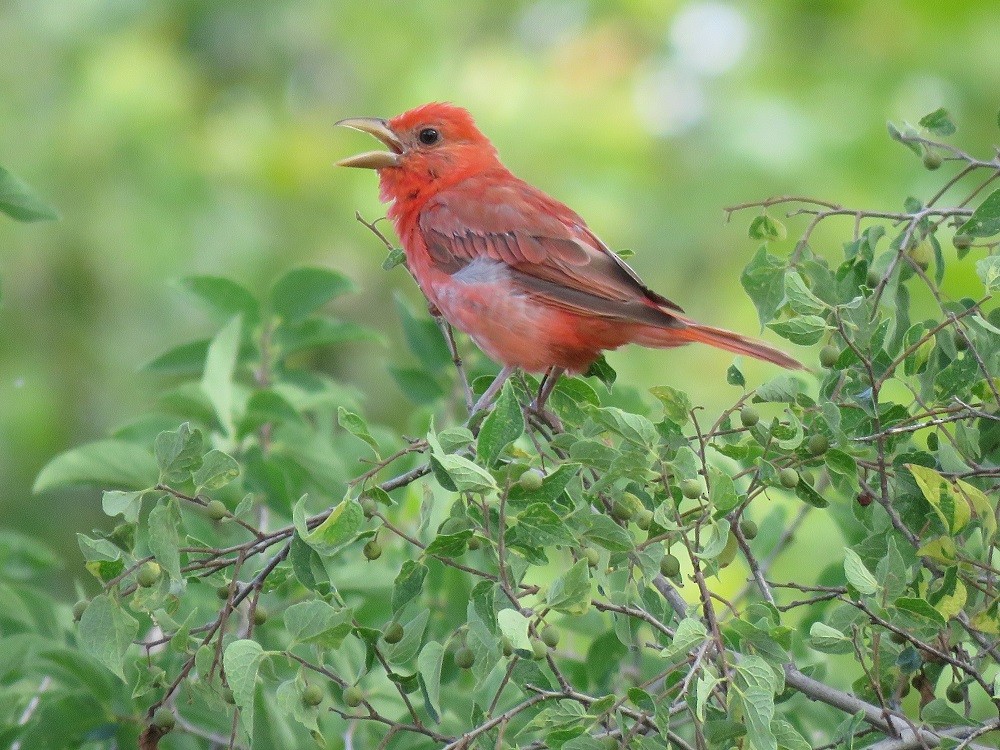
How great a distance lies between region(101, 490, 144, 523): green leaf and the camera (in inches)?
75.0

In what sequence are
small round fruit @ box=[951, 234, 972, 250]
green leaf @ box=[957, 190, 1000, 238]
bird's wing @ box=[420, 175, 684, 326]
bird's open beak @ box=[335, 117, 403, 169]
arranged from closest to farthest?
green leaf @ box=[957, 190, 1000, 238] → small round fruit @ box=[951, 234, 972, 250] → bird's wing @ box=[420, 175, 684, 326] → bird's open beak @ box=[335, 117, 403, 169]

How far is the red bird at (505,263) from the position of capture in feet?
10.3

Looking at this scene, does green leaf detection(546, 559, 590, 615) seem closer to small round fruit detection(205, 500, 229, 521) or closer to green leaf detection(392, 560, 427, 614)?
green leaf detection(392, 560, 427, 614)

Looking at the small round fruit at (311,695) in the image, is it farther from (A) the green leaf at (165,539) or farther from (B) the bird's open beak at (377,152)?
(B) the bird's open beak at (377,152)

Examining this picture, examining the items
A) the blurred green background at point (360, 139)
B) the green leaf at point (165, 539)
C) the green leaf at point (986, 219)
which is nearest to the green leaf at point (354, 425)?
the green leaf at point (165, 539)

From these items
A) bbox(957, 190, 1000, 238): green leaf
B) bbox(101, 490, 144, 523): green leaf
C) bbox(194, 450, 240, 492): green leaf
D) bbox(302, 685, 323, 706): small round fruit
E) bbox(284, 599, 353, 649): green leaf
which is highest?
bbox(957, 190, 1000, 238): green leaf

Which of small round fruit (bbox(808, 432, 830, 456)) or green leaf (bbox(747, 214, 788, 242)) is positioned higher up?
green leaf (bbox(747, 214, 788, 242))

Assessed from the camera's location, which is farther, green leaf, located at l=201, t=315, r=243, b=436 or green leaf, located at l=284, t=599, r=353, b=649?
green leaf, located at l=201, t=315, r=243, b=436

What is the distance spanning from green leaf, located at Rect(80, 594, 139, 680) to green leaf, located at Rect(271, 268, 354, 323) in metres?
1.27

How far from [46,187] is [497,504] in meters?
5.92

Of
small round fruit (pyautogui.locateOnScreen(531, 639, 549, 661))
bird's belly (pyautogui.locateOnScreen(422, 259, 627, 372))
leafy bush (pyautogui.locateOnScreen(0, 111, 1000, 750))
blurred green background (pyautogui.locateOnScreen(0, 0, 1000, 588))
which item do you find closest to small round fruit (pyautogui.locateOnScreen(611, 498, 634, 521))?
leafy bush (pyautogui.locateOnScreen(0, 111, 1000, 750))

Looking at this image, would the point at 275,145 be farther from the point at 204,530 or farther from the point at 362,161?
the point at 204,530

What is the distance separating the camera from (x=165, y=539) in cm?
186

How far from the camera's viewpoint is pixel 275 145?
7.73 metres
